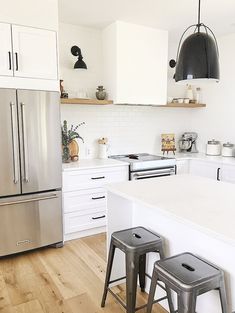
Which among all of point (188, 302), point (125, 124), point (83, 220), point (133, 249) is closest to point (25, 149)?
point (83, 220)

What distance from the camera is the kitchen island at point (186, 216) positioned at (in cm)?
152

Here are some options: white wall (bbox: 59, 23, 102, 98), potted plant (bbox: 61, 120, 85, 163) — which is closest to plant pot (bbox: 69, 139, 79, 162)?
potted plant (bbox: 61, 120, 85, 163)

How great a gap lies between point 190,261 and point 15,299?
150 centimetres

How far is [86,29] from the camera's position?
3791 millimetres

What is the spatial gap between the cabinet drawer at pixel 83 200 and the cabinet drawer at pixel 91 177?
0.21ft

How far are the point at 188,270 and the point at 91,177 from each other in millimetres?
1965

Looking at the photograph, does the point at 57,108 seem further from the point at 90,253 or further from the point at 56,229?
the point at 90,253

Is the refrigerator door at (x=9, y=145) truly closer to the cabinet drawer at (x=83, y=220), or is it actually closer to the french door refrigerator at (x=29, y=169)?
the french door refrigerator at (x=29, y=169)

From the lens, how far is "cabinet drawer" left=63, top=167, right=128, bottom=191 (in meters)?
3.19

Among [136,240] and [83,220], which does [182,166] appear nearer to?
[83,220]

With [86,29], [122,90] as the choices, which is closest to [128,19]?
[86,29]

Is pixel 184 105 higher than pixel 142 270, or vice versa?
pixel 184 105

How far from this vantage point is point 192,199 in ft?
6.19

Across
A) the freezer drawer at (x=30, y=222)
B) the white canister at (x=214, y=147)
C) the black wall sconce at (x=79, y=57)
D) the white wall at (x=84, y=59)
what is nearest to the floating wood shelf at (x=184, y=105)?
the white canister at (x=214, y=147)
